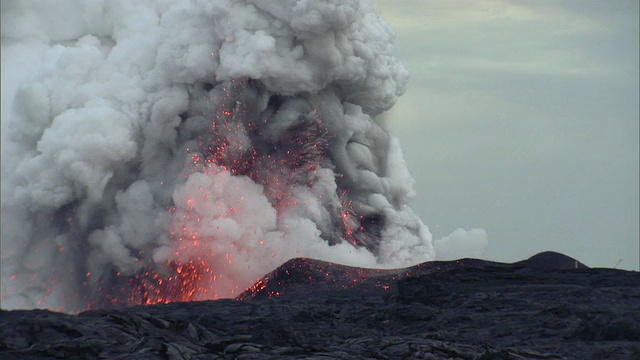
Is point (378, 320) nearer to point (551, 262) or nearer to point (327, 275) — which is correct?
point (327, 275)

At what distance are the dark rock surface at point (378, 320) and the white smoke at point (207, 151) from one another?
10.7 ft

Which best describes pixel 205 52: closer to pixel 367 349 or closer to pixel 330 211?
pixel 330 211

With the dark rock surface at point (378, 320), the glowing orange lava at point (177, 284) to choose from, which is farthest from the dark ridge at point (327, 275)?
the glowing orange lava at point (177, 284)

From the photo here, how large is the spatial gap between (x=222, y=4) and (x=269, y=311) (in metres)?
16.0

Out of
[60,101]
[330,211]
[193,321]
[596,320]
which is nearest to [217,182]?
[330,211]

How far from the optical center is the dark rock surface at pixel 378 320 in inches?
1110

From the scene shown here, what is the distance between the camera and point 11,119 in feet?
167

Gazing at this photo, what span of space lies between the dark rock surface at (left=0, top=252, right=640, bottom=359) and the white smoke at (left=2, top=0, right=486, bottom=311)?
3266 mm

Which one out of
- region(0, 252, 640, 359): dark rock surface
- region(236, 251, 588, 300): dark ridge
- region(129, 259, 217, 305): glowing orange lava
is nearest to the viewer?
region(0, 252, 640, 359): dark rock surface

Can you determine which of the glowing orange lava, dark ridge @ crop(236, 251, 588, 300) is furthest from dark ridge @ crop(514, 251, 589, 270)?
the glowing orange lava

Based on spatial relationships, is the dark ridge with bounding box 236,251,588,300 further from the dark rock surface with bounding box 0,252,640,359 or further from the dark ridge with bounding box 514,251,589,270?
the dark ridge with bounding box 514,251,589,270

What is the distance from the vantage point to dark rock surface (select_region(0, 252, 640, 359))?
28.2 metres

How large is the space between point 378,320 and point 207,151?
14.0 m

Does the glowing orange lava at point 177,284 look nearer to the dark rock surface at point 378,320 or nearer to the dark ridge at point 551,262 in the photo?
the dark rock surface at point 378,320
